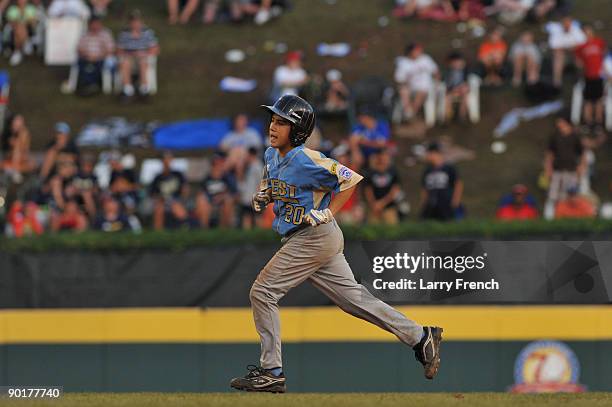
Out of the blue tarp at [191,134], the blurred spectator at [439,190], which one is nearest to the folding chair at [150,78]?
the blue tarp at [191,134]

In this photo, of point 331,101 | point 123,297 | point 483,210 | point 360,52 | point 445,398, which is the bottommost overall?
point 445,398

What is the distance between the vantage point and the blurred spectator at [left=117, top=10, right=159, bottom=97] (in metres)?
19.2

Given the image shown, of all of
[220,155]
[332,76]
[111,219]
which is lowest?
[111,219]

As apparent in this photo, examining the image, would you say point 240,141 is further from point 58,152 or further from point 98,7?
point 98,7

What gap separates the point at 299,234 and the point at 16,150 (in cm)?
1044

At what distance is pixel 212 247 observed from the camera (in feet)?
38.1

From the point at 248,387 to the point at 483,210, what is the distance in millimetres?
9414

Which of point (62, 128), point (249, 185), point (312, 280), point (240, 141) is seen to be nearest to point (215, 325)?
point (312, 280)

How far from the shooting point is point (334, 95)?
18609mm

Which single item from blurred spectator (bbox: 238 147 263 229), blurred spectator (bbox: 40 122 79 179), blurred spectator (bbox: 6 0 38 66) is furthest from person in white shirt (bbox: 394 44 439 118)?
blurred spectator (bbox: 6 0 38 66)

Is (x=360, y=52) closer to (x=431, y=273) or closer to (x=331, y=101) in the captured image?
(x=331, y=101)

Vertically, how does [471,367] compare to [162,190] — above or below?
below

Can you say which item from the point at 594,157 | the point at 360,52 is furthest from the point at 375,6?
the point at 594,157

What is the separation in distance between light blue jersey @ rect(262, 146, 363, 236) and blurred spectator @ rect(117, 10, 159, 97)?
11194mm
